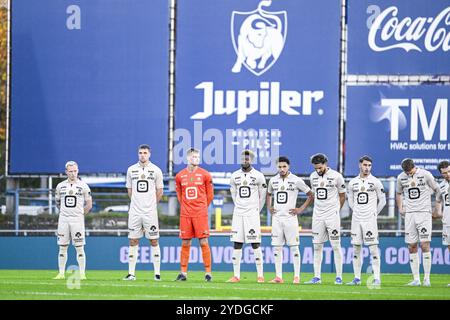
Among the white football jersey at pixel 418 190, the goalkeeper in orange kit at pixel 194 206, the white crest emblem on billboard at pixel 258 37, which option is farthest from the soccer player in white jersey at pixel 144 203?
the white crest emblem on billboard at pixel 258 37

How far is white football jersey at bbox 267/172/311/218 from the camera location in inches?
627

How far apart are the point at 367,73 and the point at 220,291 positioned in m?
8.16

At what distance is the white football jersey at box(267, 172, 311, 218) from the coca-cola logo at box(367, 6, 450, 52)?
5178 millimetres

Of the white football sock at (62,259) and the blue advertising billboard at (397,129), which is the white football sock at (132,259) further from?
the blue advertising billboard at (397,129)

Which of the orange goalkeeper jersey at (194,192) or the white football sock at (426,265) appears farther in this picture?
the orange goalkeeper jersey at (194,192)

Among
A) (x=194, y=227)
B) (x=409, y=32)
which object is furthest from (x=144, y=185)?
(x=409, y=32)

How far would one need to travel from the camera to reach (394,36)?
67.0ft

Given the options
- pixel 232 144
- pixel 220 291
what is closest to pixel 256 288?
pixel 220 291

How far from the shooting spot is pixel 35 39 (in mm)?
20312

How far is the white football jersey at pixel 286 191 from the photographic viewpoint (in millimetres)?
15938

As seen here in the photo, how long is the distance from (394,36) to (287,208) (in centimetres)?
570

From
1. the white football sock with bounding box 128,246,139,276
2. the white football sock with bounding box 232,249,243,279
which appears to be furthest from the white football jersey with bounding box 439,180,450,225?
the white football sock with bounding box 128,246,139,276

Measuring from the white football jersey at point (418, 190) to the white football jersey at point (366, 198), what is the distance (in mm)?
363
